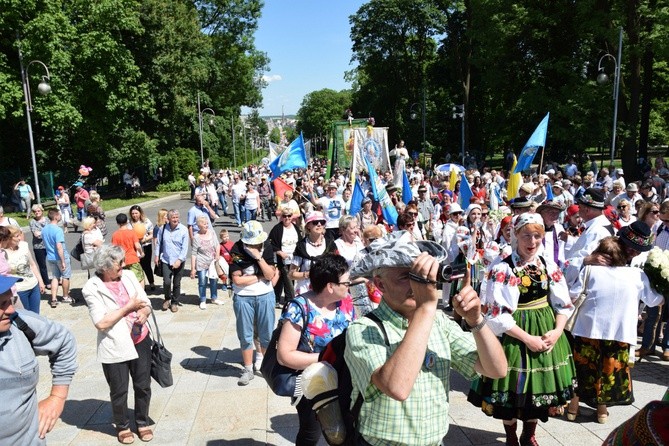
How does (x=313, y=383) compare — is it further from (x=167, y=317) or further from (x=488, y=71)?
(x=488, y=71)

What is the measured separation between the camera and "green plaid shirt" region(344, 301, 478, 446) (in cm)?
223

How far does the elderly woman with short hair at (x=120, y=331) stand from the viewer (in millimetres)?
4484

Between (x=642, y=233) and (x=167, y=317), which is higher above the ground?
(x=642, y=233)

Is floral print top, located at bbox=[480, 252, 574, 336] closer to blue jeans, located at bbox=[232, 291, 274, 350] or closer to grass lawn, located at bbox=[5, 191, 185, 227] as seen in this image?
blue jeans, located at bbox=[232, 291, 274, 350]

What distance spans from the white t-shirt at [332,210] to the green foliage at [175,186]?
2716 cm

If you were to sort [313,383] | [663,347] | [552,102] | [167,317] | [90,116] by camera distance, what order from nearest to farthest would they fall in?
[313,383] < [663,347] < [167,317] < [552,102] < [90,116]

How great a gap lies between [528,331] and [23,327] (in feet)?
11.2

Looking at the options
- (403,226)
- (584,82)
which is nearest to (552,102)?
(584,82)

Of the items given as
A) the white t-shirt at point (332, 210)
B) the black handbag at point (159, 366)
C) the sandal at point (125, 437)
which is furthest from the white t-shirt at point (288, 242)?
the white t-shirt at point (332, 210)

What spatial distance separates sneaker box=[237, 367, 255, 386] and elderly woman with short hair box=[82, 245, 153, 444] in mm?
1274

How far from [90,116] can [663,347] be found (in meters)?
29.9

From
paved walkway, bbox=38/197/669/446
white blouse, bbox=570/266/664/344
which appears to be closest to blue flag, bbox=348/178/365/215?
paved walkway, bbox=38/197/669/446

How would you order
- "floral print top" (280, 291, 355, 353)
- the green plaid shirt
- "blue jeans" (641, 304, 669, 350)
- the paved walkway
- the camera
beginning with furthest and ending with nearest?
"blue jeans" (641, 304, 669, 350), the paved walkway, "floral print top" (280, 291, 355, 353), the green plaid shirt, the camera

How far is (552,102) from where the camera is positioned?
88.2 ft
